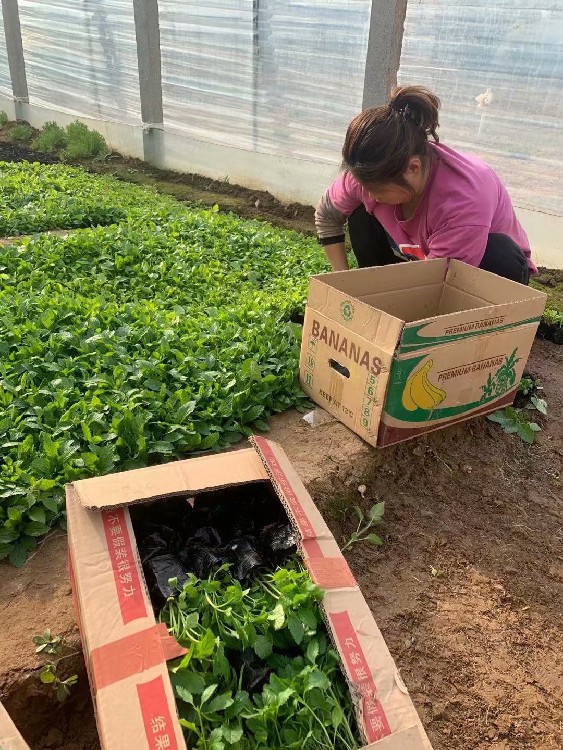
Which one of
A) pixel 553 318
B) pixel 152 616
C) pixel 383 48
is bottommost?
pixel 553 318

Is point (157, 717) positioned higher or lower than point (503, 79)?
lower

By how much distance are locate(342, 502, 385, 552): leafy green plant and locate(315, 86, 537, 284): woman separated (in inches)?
52.0

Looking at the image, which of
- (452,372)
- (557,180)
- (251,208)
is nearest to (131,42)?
(251,208)

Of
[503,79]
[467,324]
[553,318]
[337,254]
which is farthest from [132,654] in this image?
[503,79]

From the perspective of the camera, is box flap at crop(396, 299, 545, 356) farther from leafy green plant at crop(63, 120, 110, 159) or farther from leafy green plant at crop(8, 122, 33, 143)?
leafy green plant at crop(8, 122, 33, 143)

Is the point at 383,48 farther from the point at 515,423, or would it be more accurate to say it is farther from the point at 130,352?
the point at 130,352

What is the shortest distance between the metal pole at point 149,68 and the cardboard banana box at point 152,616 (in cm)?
850

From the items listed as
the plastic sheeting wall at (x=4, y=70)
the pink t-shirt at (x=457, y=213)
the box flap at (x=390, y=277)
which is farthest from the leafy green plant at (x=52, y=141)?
the box flap at (x=390, y=277)

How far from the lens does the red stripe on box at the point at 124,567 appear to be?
1501 mm

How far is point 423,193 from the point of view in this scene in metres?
2.91

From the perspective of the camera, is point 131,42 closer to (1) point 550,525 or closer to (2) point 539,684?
(1) point 550,525

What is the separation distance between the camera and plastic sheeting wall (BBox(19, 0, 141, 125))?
31.0ft

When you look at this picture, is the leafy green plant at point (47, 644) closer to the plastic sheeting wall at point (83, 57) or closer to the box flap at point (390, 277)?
the box flap at point (390, 277)

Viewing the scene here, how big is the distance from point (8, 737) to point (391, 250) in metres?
3.14
